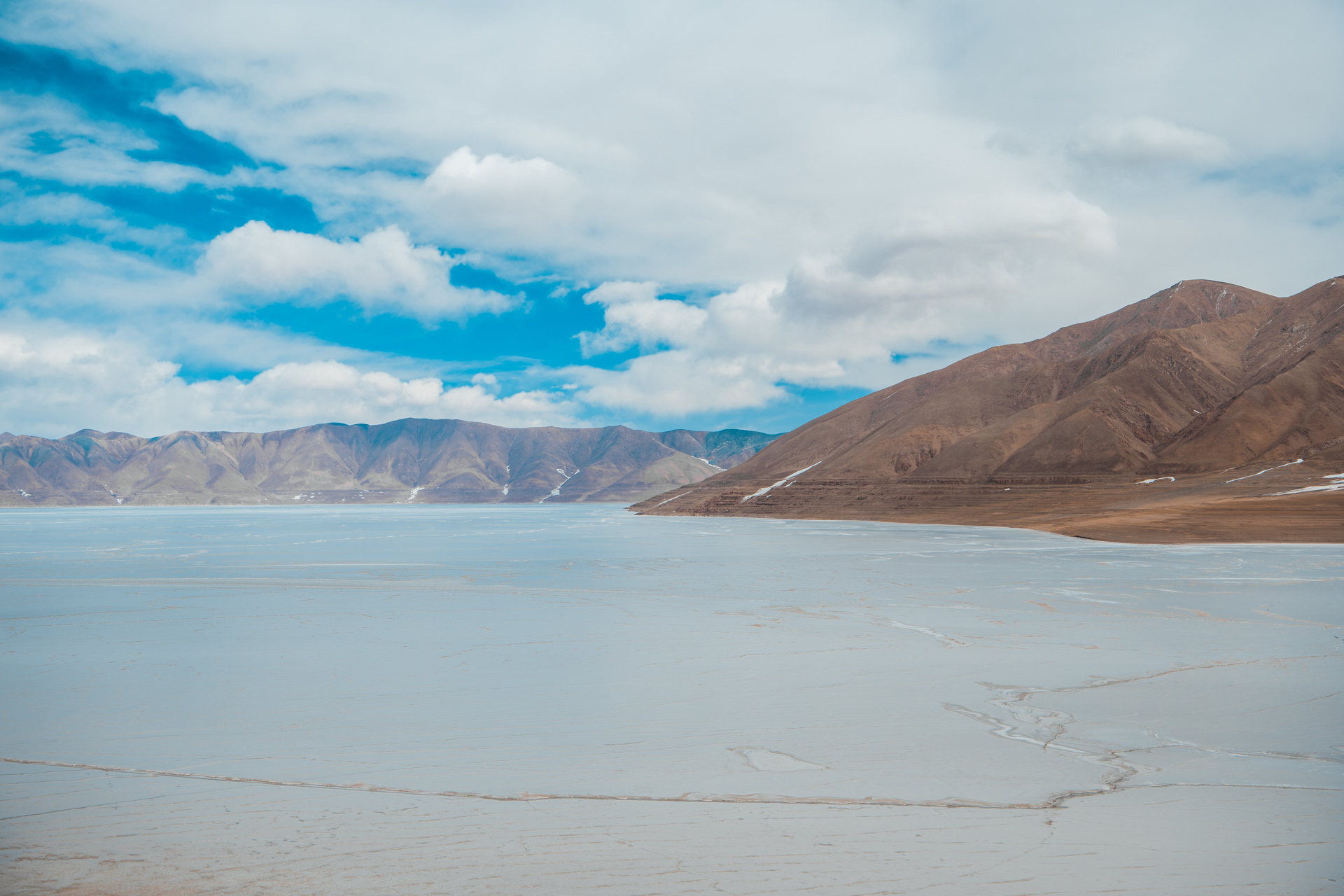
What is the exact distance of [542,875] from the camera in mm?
8055

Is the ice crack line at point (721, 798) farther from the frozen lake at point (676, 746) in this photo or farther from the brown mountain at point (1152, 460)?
the brown mountain at point (1152, 460)

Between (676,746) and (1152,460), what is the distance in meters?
157

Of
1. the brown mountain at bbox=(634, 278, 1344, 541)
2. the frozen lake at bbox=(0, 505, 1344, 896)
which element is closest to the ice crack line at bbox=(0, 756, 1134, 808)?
the frozen lake at bbox=(0, 505, 1344, 896)

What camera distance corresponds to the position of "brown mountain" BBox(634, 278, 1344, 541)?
86.7 metres

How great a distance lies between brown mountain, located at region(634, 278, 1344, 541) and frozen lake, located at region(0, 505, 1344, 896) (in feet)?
190

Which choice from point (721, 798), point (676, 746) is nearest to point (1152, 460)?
point (676, 746)

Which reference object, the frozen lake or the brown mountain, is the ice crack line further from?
the brown mountain

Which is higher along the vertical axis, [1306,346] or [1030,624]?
[1306,346]

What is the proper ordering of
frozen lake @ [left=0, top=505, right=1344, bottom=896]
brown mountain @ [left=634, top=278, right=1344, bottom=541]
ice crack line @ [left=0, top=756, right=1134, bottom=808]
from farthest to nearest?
brown mountain @ [left=634, top=278, right=1344, bottom=541] < ice crack line @ [left=0, top=756, right=1134, bottom=808] < frozen lake @ [left=0, top=505, right=1344, bottom=896]

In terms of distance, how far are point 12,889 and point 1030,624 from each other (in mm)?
23147

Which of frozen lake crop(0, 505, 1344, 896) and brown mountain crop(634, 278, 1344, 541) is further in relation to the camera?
brown mountain crop(634, 278, 1344, 541)

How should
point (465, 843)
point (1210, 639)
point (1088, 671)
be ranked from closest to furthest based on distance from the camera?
point (465, 843) → point (1088, 671) → point (1210, 639)

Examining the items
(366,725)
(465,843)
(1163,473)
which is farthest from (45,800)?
(1163,473)

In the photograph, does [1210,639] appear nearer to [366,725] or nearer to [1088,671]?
[1088,671]
